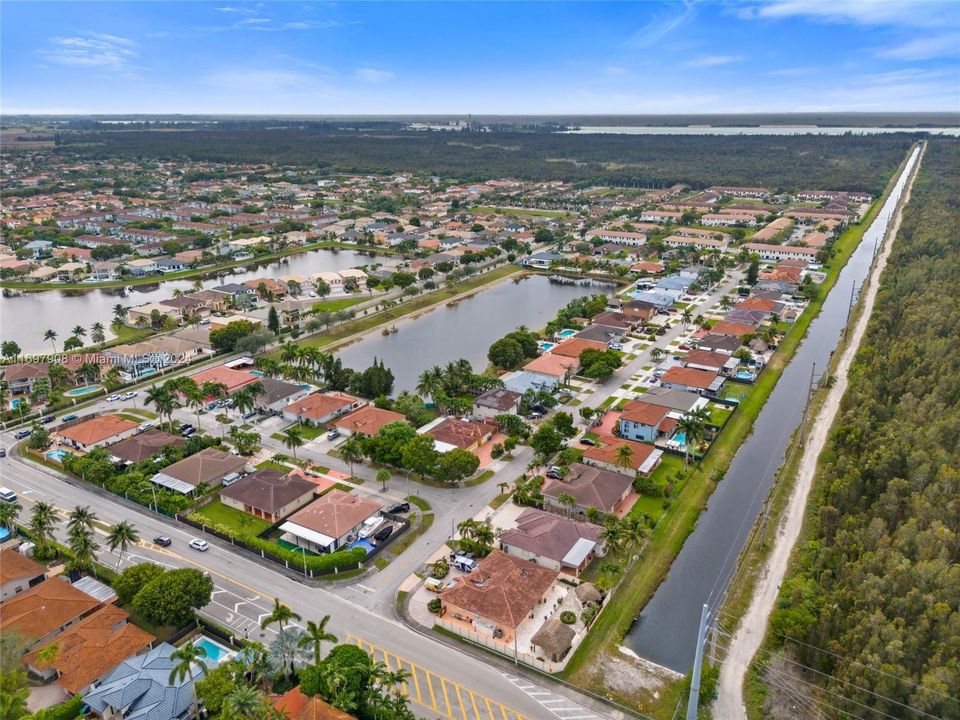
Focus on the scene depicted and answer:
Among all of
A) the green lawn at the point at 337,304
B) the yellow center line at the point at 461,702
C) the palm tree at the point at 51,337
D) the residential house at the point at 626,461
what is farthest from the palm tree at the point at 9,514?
the green lawn at the point at 337,304

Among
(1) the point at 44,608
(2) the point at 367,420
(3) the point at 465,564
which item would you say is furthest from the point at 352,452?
(1) the point at 44,608

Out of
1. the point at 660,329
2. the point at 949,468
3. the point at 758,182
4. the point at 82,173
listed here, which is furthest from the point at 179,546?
the point at 82,173

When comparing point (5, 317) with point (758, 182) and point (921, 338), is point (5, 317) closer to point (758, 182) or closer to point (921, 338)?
point (921, 338)

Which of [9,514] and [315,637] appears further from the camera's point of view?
[9,514]

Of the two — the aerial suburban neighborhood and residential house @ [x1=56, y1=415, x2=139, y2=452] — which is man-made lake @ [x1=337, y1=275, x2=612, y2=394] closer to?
the aerial suburban neighborhood

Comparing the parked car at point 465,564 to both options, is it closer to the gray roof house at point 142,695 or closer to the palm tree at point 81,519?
the gray roof house at point 142,695

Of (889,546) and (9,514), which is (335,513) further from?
(889,546)

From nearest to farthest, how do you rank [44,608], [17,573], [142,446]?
[44,608]
[17,573]
[142,446]
